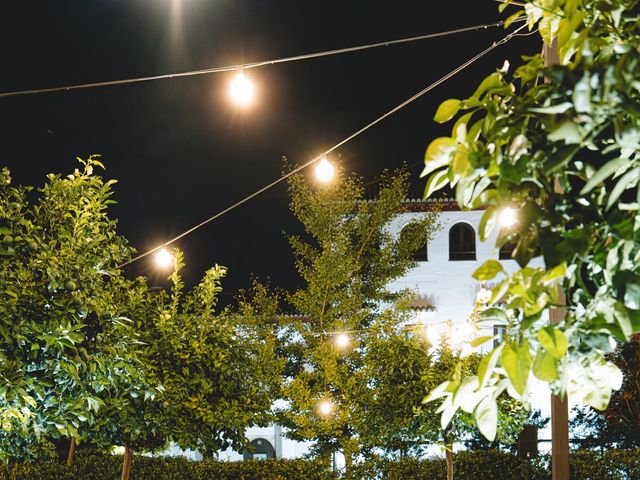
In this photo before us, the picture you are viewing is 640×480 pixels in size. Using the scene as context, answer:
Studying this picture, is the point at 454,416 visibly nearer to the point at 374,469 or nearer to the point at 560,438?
the point at 374,469

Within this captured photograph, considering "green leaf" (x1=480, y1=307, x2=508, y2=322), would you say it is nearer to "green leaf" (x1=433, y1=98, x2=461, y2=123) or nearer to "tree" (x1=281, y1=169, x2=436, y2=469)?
"green leaf" (x1=433, y1=98, x2=461, y2=123)

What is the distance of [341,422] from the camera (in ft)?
46.5

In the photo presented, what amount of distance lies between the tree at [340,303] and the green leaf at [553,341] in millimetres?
13080

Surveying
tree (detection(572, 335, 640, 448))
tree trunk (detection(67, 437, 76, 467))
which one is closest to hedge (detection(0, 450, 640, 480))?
tree trunk (detection(67, 437, 76, 467))

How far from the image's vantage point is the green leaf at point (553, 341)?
143 centimetres

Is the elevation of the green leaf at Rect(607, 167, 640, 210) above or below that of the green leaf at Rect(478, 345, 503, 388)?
above

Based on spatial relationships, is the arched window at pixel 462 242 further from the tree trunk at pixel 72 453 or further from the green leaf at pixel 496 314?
the green leaf at pixel 496 314

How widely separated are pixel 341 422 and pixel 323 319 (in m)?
2.88

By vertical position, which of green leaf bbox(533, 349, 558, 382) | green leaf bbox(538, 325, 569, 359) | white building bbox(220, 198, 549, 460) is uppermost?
white building bbox(220, 198, 549, 460)

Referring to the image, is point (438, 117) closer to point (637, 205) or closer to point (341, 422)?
point (637, 205)

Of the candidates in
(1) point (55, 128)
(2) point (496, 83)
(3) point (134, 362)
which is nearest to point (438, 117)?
(2) point (496, 83)

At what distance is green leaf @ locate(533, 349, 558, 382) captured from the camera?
1.43 metres

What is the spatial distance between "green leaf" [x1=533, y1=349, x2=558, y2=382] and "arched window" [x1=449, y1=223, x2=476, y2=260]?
19.7 meters

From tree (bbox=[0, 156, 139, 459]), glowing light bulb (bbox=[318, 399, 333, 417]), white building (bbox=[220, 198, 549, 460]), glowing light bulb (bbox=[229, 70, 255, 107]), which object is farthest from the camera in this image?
white building (bbox=[220, 198, 549, 460])
